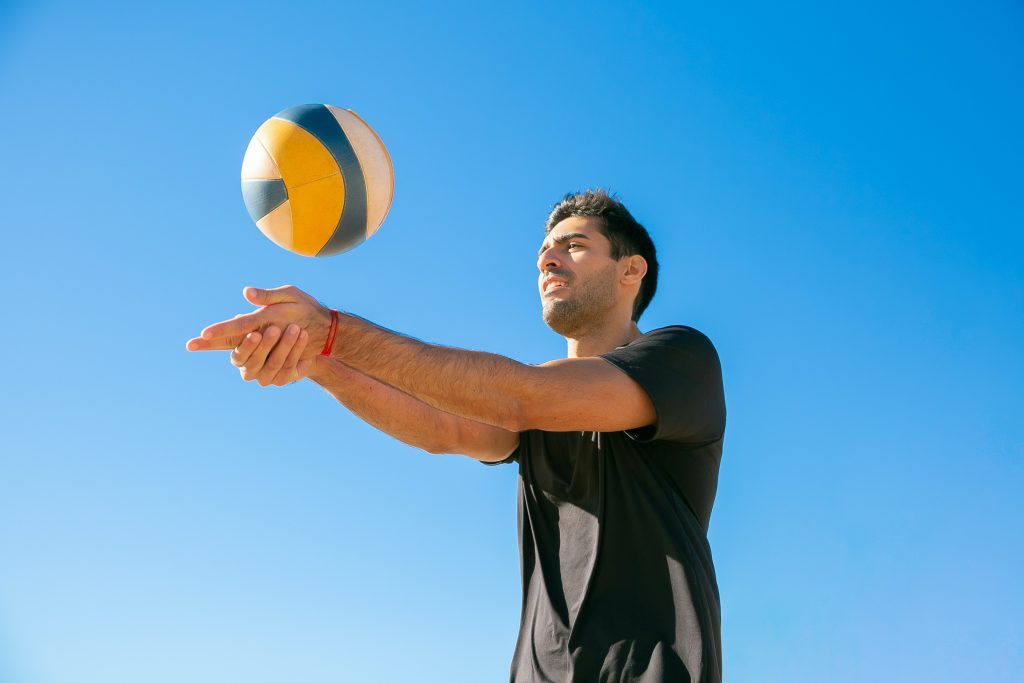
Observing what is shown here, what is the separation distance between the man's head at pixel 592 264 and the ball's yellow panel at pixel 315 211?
1.44 m

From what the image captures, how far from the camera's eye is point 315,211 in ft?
20.2

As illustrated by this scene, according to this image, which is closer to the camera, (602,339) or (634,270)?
(602,339)

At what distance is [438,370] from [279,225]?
8.46ft

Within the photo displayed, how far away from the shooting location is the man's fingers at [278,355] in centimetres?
378

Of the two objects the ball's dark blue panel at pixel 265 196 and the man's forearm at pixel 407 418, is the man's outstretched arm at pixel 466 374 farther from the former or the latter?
the ball's dark blue panel at pixel 265 196

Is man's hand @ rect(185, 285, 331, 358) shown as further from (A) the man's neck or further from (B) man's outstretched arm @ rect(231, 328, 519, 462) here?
(A) the man's neck

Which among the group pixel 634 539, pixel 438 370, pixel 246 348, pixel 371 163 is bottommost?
pixel 634 539

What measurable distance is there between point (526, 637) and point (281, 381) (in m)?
2.04

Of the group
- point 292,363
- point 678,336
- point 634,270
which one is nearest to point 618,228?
point 634,270

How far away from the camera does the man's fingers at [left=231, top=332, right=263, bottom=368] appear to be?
12.2 feet

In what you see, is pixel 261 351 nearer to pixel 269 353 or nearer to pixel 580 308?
pixel 269 353

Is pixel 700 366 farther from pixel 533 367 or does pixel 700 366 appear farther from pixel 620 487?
pixel 533 367

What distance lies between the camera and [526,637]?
494cm

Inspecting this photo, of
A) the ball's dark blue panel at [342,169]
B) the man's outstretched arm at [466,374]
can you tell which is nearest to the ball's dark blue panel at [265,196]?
the ball's dark blue panel at [342,169]
